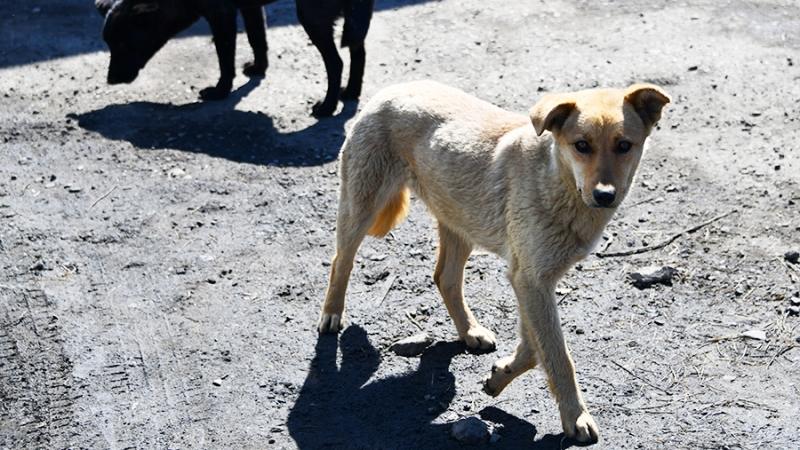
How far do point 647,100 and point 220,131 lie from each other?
4.72m

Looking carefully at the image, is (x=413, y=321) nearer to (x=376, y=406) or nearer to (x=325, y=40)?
(x=376, y=406)

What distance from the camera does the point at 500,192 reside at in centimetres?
437

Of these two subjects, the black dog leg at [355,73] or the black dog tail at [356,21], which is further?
the black dog leg at [355,73]

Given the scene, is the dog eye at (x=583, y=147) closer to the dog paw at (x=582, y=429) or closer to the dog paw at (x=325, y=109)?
the dog paw at (x=582, y=429)

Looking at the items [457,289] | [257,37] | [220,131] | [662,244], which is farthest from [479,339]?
[257,37]

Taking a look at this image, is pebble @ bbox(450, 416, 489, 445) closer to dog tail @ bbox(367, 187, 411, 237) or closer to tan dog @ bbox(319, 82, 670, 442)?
tan dog @ bbox(319, 82, 670, 442)

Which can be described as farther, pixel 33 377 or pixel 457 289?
pixel 457 289

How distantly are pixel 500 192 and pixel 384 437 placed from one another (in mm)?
1429

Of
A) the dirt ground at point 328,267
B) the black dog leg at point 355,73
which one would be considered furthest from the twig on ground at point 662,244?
the black dog leg at point 355,73

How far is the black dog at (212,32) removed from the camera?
7923mm

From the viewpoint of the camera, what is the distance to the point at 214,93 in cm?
828

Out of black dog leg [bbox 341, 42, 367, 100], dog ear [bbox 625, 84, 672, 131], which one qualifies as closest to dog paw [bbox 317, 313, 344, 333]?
dog ear [bbox 625, 84, 672, 131]

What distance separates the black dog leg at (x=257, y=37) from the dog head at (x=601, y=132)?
17.2 ft

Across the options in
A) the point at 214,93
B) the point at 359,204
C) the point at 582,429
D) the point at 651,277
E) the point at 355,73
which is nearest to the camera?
the point at 582,429
